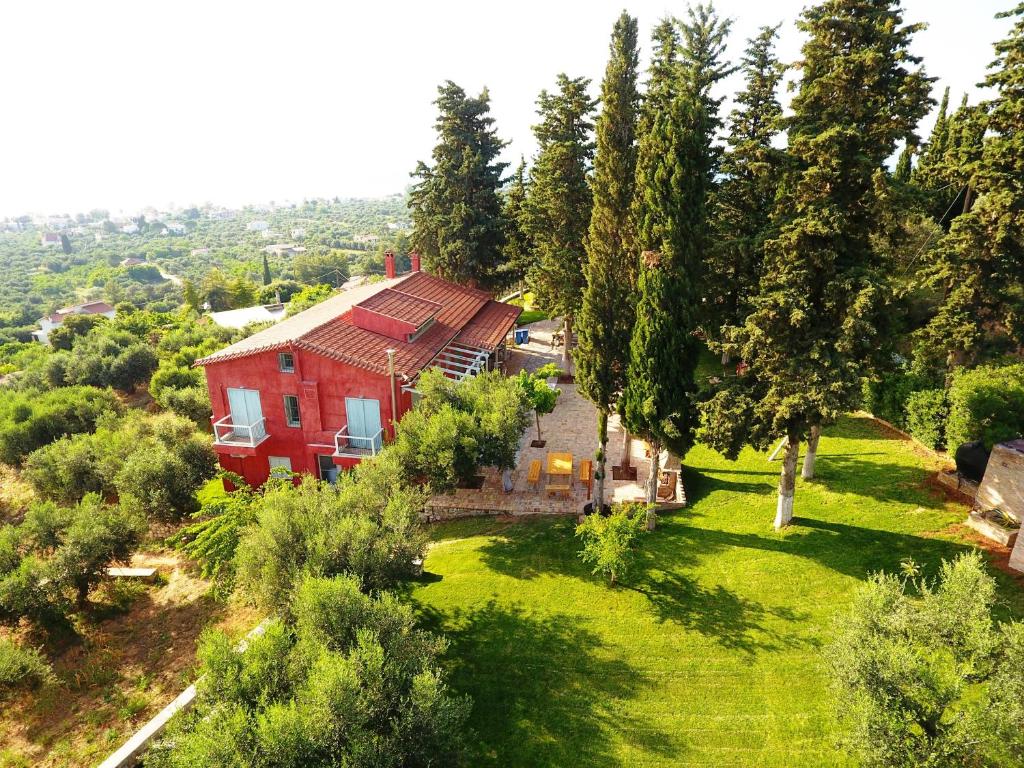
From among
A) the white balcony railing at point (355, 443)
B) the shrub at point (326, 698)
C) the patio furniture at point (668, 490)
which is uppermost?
the shrub at point (326, 698)

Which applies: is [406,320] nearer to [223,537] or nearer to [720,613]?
[223,537]

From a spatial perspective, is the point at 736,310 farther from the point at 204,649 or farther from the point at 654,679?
the point at 204,649

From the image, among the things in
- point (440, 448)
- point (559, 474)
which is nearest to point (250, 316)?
point (440, 448)

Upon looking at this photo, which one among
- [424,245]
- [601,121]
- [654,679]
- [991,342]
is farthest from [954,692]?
[424,245]

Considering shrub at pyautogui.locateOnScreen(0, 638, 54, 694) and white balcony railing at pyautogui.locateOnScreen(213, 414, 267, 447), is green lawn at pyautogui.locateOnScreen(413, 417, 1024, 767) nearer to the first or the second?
white balcony railing at pyautogui.locateOnScreen(213, 414, 267, 447)

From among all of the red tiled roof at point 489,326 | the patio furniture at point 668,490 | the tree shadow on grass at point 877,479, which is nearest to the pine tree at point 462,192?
the red tiled roof at point 489,326

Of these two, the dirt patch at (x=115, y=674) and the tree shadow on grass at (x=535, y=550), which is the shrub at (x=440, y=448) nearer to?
the tree shadow on grass at (x=535, y=550)
